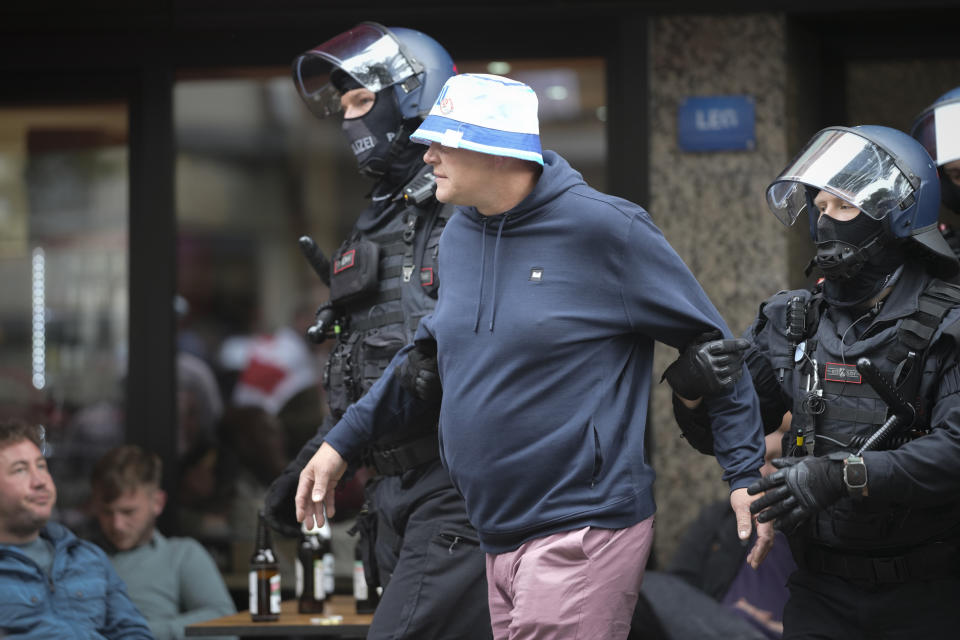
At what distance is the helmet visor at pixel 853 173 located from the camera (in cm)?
330

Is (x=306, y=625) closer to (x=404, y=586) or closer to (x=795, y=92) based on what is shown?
(x=404, y=586)

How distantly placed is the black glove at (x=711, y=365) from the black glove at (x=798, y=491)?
24 cm

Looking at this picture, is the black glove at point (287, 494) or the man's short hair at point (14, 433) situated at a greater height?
the man's short hair at point (14, 433)

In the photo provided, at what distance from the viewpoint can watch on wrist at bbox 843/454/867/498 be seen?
9.73ft

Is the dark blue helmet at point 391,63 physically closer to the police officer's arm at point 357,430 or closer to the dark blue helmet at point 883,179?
the police officer's arm at point 357,430

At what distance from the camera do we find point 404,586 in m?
3.52

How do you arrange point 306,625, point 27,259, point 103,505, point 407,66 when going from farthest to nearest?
point 27,259 → point 103,505 → point 306,625 → point 407,66

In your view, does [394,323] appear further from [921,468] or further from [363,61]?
[921,468]

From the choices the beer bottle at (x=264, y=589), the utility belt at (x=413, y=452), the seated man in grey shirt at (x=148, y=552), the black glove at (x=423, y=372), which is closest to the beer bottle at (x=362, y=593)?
the beer bottle at (x=264, y=589)

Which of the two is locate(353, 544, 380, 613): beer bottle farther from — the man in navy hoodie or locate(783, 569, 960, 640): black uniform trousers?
locate(783, 569, 960, 640): black uniform trousers

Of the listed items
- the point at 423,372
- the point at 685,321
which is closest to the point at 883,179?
the point at 685,321

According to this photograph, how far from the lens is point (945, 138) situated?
13.1 ft

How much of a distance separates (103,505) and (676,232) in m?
2.67

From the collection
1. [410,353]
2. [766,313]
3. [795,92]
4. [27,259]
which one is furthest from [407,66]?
[27,259]
